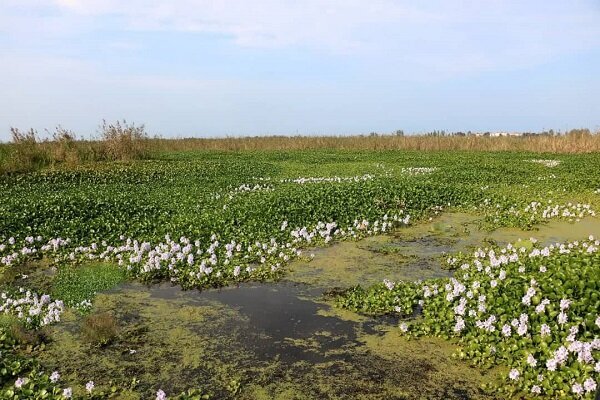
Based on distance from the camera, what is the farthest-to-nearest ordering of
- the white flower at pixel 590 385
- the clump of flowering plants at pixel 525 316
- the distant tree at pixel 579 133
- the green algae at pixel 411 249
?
the distant tree at pixel 579 133 → the green algae at pixel 411 249 → the clump of flowering plants at pixel 525 316 → the white flower at pixel 590 385

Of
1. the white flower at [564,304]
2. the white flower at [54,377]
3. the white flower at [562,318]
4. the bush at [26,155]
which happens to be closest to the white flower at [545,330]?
the white flower at [562,318]

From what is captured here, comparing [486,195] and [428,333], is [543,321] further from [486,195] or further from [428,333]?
[486,195]

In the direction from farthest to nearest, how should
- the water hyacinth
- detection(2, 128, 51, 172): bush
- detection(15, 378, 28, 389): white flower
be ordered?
detection(2, 128, 51, 172): bush, the water hyacinth, detection(15, 378, 28, 389): white flower

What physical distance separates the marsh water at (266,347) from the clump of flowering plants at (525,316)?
0.32 meters

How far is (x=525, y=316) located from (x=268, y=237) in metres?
5.98

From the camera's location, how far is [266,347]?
5.95 meters

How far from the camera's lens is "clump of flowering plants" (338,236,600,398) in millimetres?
4762

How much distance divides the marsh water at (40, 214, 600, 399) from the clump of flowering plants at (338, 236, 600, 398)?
319mm

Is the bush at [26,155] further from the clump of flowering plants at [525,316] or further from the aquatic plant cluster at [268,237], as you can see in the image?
the clump of flowering plants at [525,316]

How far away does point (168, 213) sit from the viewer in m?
12.1

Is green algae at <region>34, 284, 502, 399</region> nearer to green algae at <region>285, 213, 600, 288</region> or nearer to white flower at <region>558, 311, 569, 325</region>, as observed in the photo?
white flower at <region>558, 311, 569, 325</region>

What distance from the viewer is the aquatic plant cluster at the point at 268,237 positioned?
212 inches

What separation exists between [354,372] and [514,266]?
2.79 metres

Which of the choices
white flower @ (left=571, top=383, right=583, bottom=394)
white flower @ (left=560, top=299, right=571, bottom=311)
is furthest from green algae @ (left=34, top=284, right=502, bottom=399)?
white flower @ (left=560, top=299, right=571, bottom=311)
